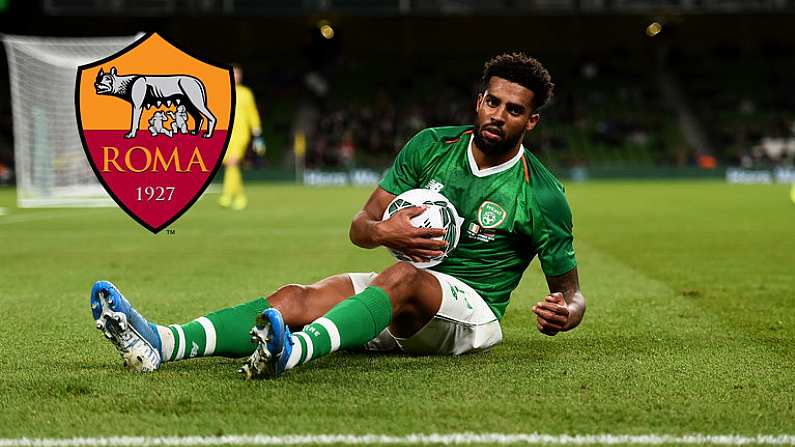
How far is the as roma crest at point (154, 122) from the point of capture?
3.87 m

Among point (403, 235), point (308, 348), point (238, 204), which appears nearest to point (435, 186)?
point (403, 235)

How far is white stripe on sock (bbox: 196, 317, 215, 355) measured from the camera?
13.4 ft

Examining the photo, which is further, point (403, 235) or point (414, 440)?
point (403, 235)

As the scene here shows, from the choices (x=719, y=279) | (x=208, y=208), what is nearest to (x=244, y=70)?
(x=208, y=208)

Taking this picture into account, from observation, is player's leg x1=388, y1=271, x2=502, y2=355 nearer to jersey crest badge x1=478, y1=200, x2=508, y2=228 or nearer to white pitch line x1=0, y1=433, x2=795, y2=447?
jersey crest badge x1=478, y1=200, x2=508, y2=228

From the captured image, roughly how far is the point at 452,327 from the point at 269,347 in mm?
950

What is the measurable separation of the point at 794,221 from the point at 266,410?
12.5 metres

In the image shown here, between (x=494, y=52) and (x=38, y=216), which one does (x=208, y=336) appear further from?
(x=494, y=52)

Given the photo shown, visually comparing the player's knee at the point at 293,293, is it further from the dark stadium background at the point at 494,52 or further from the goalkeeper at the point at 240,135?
the dark stadium background at the point at 494,52

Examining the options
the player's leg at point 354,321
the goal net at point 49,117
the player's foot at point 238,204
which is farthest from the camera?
the player's foot at point 238,204

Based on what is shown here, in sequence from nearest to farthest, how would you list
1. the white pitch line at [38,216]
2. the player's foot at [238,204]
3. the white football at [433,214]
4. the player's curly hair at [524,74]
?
the white football at [433,214] < the player's curly hair at [524,74] < the white pitch line at [38,216] < the player's foot at [238,204]

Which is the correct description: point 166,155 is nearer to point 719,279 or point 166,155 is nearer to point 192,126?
point 192,126

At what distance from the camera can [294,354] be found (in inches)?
148

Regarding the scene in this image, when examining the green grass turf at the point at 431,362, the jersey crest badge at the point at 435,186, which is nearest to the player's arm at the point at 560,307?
the green grass turf at the point at 431,362
